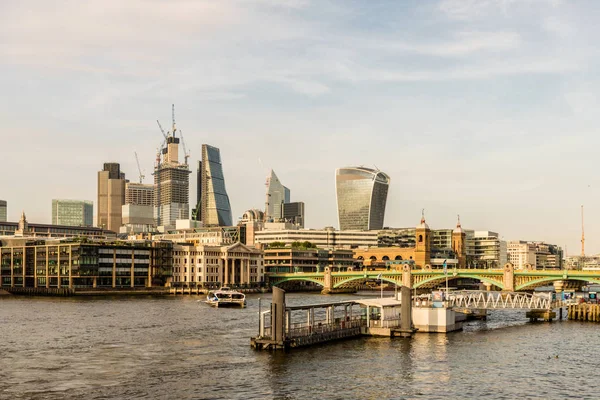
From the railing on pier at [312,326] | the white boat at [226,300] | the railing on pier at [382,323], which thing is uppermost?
the railing on pier at [312,326]

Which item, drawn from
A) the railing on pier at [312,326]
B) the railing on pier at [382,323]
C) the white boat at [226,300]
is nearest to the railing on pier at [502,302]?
the railing on pier at [382,323]

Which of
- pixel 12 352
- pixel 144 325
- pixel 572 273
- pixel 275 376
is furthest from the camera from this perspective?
pixel 572 273

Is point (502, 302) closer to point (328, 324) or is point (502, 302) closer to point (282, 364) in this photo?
point (328, 324)

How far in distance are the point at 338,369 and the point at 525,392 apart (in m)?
18.3

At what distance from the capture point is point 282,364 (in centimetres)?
8194

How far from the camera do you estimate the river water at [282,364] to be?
230ft

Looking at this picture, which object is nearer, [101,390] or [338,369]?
[101,390]

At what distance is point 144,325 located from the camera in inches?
4924

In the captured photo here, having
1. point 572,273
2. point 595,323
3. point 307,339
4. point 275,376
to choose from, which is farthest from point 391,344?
point 572,273

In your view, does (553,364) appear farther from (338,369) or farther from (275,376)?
(275,376)

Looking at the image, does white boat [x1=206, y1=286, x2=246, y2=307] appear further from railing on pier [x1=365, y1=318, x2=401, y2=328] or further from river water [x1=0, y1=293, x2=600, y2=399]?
railing on pier [x1=365, y1=318, x2=401, y2=328]

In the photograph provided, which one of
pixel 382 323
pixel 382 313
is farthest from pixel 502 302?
pixel 382 323

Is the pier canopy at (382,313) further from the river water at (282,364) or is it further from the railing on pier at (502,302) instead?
the railing on pier at (502,302)

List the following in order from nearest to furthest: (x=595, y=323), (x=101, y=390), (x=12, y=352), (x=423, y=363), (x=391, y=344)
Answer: (x=101, y=390) < (x=423, y=363) < (x=12, y=352) < (x=391, y=344) < (x=595, y=323)
